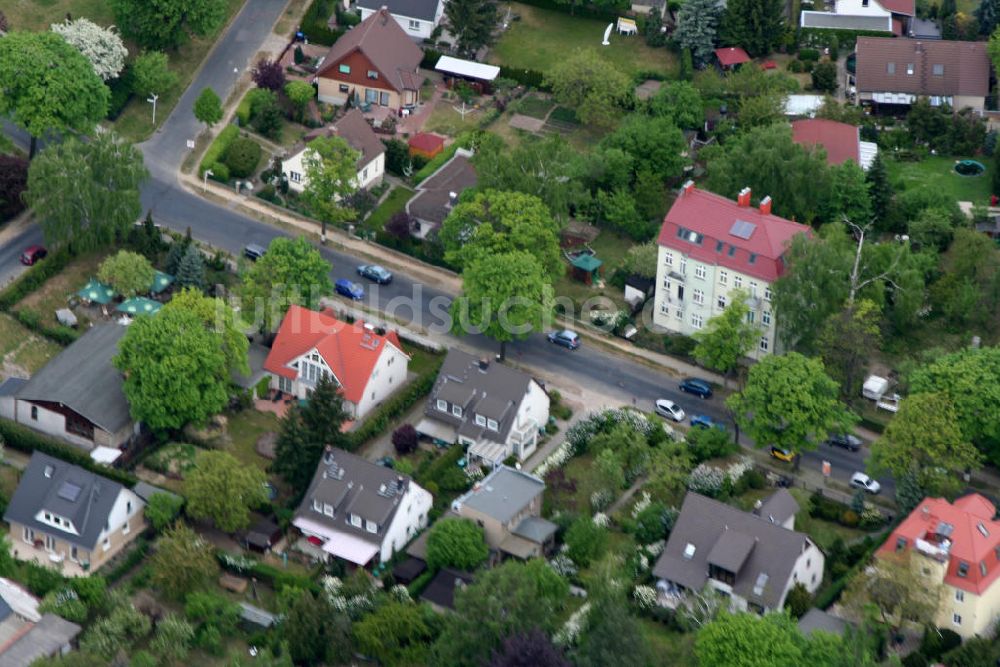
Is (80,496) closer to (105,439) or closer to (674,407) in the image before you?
(105,439)

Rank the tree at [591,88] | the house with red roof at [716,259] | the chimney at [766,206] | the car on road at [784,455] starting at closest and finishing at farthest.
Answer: the car on road at [784,455], the house with red roof at [716,259], the chimney at [766,206], the tree at [591,88]

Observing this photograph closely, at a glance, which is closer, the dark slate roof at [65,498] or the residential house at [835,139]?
the dark slate roof at [65,498]

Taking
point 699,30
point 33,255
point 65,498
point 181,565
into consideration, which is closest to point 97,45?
point 33,255

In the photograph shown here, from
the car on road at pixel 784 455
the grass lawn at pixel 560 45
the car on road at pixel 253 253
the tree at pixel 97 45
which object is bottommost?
the car on road at pixel 784 455

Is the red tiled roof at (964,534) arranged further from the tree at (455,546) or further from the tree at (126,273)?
the tree at (126,273)

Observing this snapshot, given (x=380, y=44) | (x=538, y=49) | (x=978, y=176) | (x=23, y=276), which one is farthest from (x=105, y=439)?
(x=978, y=176)

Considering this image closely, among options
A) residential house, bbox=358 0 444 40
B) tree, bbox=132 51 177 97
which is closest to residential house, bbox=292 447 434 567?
tree, bbox=132 51 177 97

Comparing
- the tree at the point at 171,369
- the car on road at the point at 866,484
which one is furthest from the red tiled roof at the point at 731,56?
the tree at the point at 171,369
